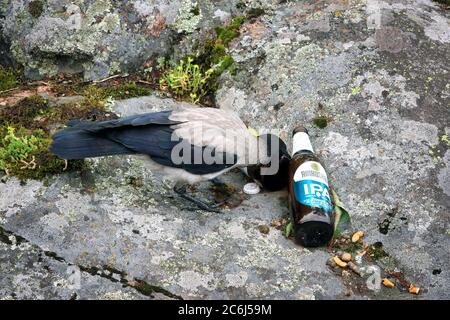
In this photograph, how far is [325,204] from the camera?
14.3 feet

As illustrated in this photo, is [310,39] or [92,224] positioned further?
[310,39]

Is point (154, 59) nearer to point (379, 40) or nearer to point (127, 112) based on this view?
point (127, 112)

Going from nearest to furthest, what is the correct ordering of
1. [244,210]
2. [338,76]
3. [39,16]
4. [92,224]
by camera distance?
[92,224] → [244,210] → [338,76] → [39,16]

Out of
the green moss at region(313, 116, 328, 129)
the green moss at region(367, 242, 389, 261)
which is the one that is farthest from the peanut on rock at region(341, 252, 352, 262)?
the green moss at region(313, 116, 328, 129)

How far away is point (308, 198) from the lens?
14.4ft

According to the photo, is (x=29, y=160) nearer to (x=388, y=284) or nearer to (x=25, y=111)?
(x=25, y=111)

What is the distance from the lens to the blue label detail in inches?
171

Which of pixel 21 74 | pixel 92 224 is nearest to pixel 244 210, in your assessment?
pixel 92 224

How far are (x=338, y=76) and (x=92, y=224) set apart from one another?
7.77 feet

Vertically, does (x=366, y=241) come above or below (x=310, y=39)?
below

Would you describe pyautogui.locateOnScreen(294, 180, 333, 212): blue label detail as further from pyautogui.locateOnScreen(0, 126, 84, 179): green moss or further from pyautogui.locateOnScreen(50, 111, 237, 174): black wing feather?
pyautogui.locateOnScreen(0, 126, 84, 179): green moss

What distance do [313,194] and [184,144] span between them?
985 millimetres

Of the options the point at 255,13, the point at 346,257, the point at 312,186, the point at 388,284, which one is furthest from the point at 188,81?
the point at 388,284
